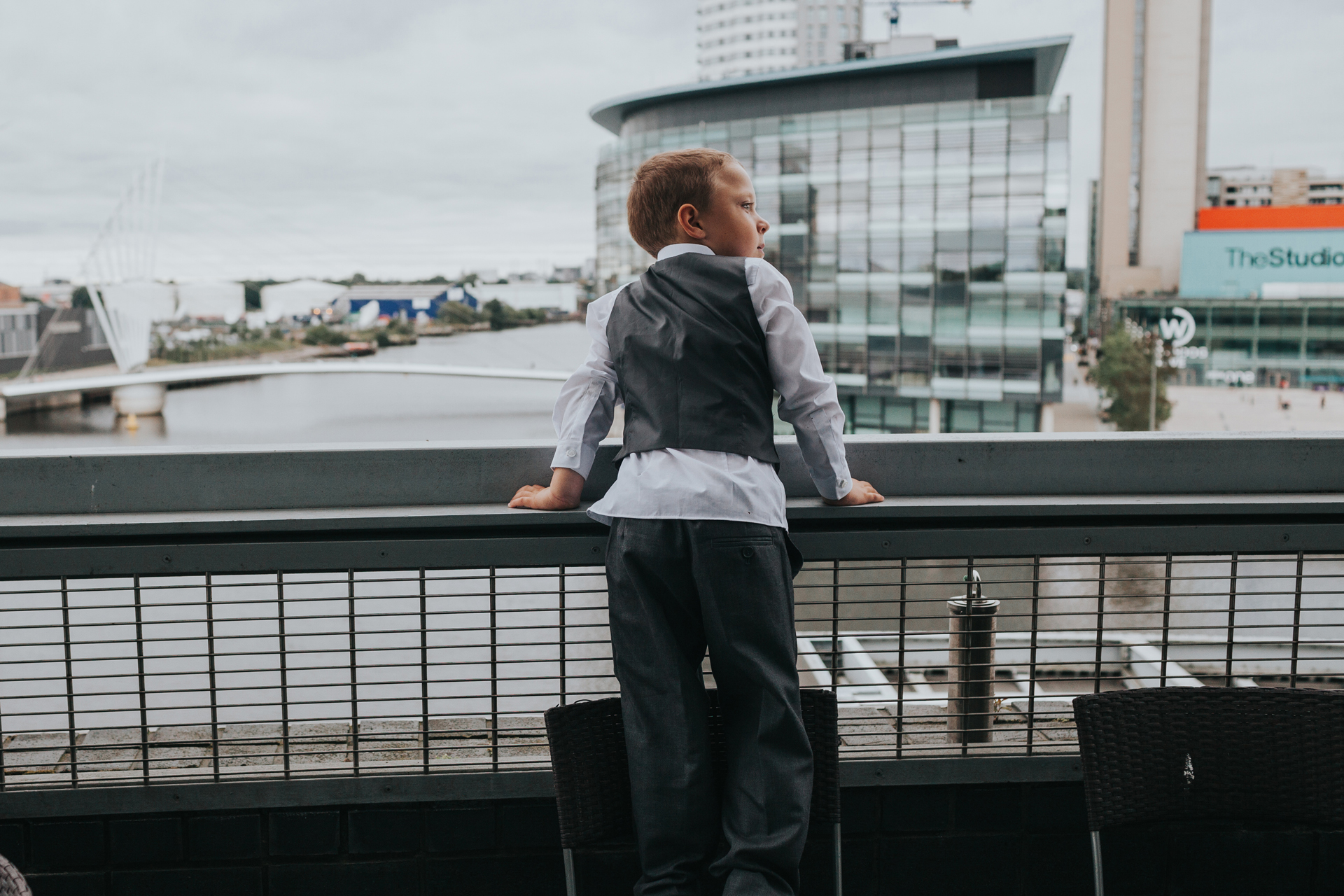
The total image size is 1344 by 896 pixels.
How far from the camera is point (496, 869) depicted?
1670mm

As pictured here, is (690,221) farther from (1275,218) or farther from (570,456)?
(1275,218)

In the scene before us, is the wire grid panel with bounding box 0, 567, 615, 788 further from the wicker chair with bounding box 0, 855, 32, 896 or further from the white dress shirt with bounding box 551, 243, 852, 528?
the wicker chair with bounding box 0, 855, 32, 896

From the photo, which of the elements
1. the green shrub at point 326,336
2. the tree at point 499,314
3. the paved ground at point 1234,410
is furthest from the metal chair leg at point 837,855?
the paved ground at point 1234,410

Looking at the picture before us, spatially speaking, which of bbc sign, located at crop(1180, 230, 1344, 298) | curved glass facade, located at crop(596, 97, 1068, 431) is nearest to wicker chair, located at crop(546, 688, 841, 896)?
curved glass facade, located at crop(596, 97, 1068, 431)

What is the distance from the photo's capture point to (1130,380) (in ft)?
127

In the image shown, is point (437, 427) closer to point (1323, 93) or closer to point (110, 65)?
point (110, 65)

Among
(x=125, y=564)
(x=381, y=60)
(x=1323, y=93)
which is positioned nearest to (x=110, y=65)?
(x=381, y=60)

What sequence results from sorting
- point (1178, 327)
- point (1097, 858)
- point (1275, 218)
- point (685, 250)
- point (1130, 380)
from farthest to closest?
point (1275, 218), point (1178, 327), point (1130, 380), point (685, 250), point (1097, 858)

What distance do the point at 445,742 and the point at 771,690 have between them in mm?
720

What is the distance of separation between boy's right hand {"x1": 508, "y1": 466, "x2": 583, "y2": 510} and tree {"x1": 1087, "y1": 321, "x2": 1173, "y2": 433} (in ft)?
132

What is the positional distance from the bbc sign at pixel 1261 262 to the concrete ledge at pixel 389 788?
5475 centimetres

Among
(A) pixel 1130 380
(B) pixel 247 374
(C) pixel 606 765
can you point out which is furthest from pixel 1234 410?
(C) pixel 606 765

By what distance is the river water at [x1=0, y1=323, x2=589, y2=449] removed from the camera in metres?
37.7

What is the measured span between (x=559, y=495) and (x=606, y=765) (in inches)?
16.4
